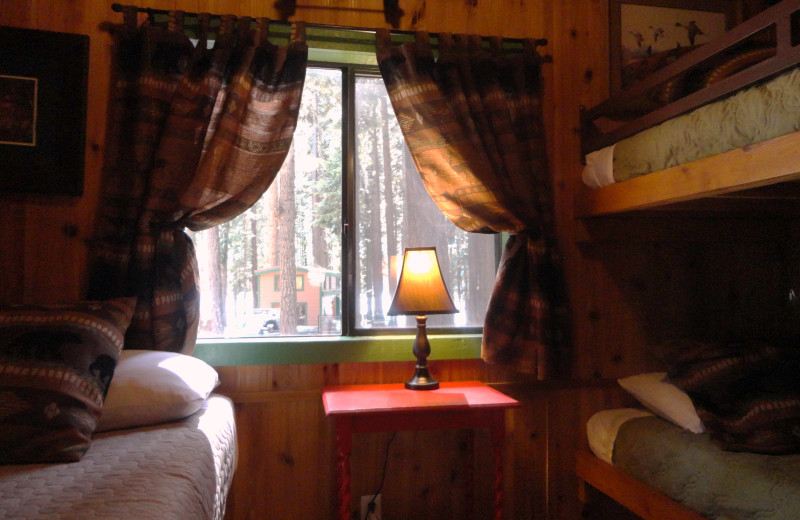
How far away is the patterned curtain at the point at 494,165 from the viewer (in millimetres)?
2164

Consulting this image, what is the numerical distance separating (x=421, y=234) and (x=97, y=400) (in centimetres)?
140

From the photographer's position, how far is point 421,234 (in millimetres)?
2379

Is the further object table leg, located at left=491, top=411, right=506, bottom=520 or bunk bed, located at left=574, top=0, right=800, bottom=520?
table leg, located at left=491, top=411, right=506, bottom=520

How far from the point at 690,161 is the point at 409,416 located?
1.17 m

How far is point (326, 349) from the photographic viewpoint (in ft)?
7.05

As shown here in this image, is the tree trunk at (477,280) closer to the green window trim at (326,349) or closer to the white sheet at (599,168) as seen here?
the green window trim at (326,349)

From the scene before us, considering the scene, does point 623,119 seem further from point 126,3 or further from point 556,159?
point 126,3

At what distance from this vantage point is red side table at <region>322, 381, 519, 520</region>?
175cm

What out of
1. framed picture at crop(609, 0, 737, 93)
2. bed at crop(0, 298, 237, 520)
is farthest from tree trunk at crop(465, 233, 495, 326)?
bed at crop(0, 298, 237, 520)

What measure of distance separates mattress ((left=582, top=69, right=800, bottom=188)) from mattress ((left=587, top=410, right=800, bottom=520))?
0.84 m

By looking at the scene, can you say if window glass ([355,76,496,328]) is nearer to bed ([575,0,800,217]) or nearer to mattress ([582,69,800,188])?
bed ([575,0,800,217])

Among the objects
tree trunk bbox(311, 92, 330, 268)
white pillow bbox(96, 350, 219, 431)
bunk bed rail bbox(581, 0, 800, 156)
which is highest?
bunk bed rail bbox(581, 0, 800, 156)

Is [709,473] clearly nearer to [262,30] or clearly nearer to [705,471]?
[705,471]

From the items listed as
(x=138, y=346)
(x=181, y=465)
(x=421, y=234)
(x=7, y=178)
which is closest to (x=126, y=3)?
(x=7, y=178)
